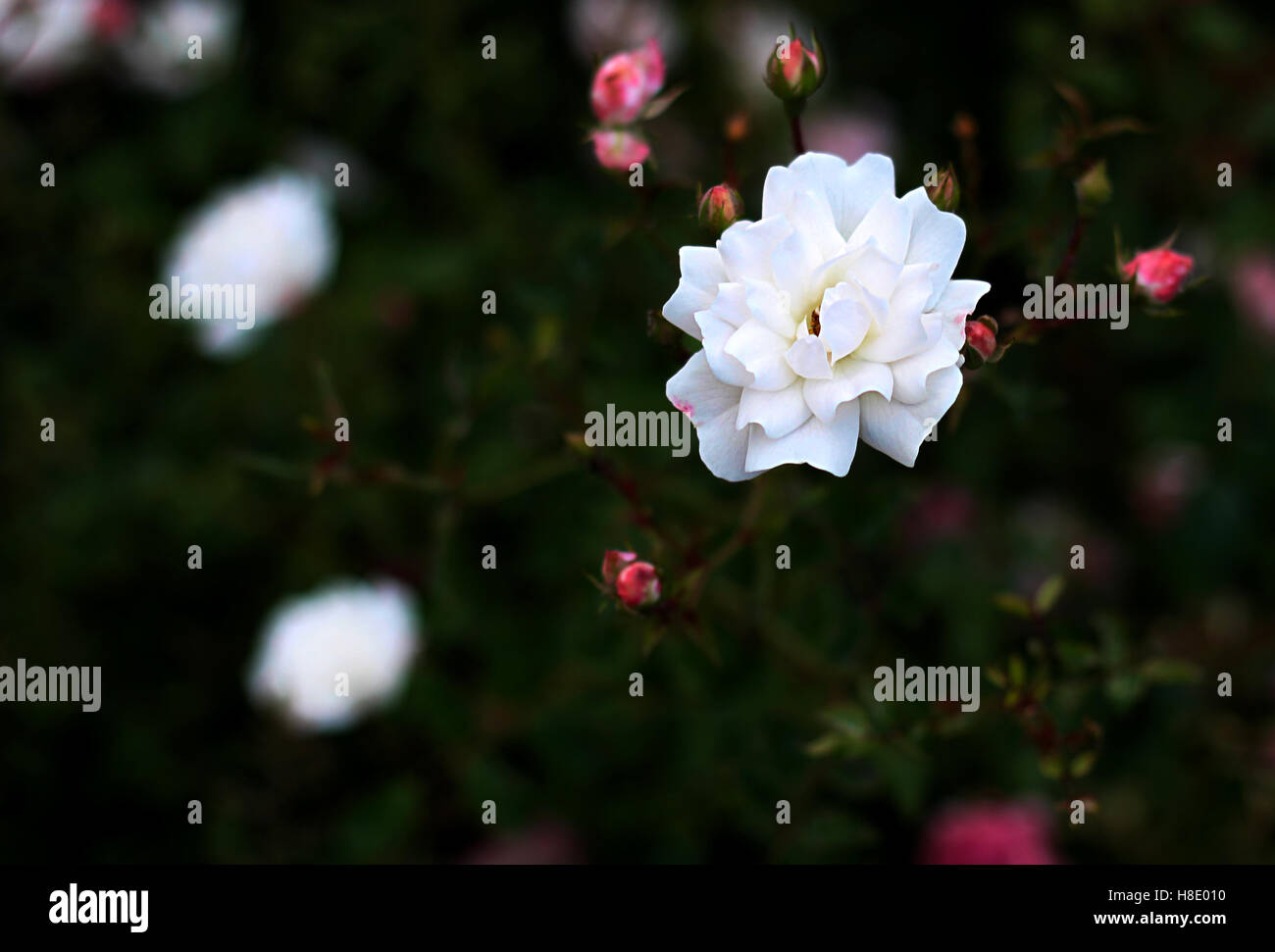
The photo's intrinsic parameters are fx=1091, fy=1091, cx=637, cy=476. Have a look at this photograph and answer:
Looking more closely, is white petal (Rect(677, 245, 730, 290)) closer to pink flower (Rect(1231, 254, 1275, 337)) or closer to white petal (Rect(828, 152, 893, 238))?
white petal (Rect(828, 152, 893, 238))

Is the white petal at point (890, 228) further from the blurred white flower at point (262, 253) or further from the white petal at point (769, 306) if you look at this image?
the blurred white flower at point (262, 253)

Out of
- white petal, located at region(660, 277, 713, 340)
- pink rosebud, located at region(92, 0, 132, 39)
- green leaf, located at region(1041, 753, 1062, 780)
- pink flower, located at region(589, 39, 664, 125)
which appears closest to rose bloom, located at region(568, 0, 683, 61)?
pink rosebud, located at region(92, 0, 132, 39)

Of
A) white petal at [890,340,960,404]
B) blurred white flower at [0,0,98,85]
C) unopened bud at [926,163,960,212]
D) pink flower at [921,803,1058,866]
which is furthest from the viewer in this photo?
blurred white flower at [0,0,98,85]

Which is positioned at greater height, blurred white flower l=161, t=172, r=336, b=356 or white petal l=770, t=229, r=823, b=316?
blurred white flower l=161, t=172, r=336, b=356

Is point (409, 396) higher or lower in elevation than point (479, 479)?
higher

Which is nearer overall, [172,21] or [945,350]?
[945,350]

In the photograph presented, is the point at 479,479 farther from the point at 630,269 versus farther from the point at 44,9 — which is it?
the point at 44,9
